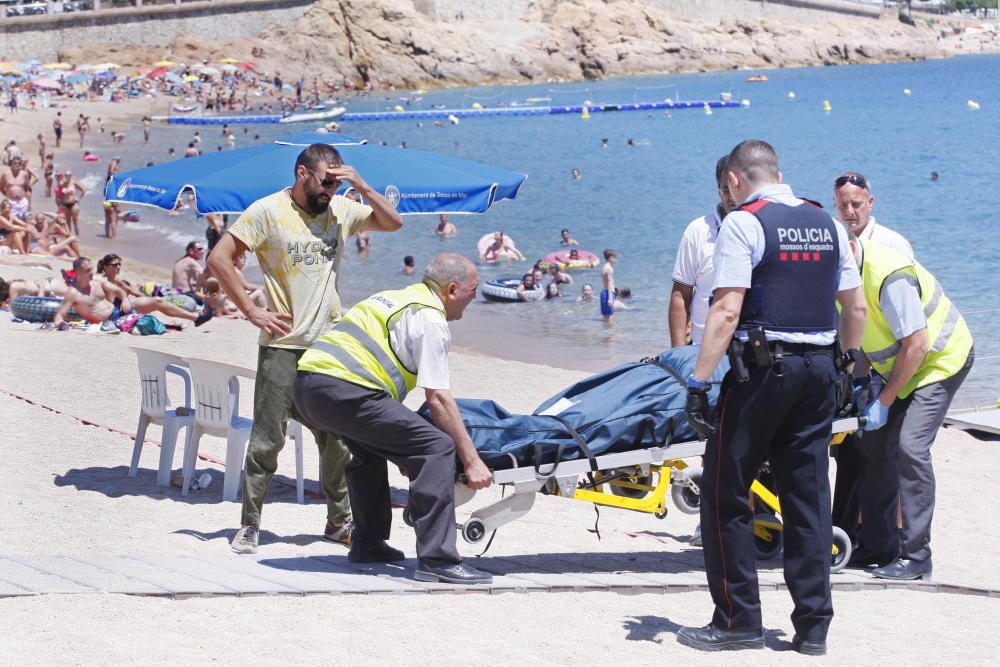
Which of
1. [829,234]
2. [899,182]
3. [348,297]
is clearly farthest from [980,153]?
[829,234]

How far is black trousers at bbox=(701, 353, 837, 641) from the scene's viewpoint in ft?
14.9

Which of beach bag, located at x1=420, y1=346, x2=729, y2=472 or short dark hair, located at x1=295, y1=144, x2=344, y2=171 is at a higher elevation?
short dark hair, located at x1=295, y1=144, x2=344, y2=171

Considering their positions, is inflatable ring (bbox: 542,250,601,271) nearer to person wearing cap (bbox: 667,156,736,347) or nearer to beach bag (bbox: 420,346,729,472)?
person wearing cap (bbox: 667,156,736,347)

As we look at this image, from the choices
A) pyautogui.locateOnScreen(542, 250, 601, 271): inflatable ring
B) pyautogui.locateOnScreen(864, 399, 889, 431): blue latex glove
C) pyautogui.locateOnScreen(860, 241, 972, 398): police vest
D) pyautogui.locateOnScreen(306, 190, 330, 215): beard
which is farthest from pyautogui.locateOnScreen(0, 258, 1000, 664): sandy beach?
pyautogui.locateOnScreen(542, 250, 601, 271): inflatable ring

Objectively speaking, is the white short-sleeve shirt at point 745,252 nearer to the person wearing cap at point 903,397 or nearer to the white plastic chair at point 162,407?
the person wearing cap at point 903,397

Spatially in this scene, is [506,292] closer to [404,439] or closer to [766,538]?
[766,538]

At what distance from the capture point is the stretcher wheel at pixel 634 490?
590cm

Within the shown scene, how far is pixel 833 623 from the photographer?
5051 mm

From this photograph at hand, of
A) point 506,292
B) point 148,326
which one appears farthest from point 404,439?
point 506,292

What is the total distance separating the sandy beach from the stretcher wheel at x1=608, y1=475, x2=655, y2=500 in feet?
1.30

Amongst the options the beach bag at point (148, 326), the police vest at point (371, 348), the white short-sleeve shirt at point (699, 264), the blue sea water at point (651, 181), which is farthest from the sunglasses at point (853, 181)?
the beach bag at point (148, 326)

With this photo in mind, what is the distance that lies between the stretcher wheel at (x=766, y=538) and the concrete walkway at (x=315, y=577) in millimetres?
195

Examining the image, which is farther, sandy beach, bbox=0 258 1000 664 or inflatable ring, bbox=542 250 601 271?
inflatable ring, bbox=542 250 601 271

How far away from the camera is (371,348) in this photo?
5172 millimetres
